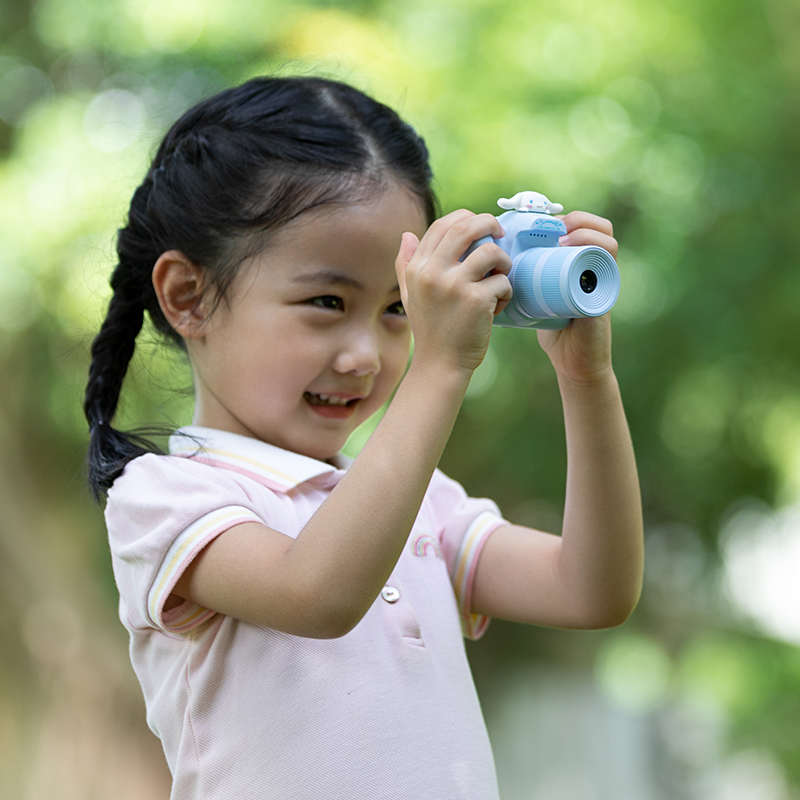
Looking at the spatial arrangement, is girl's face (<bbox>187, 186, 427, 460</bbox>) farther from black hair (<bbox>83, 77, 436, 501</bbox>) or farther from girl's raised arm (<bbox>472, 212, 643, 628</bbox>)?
girl's raised arm (<bbox>472, 212, 643, 628</bbox>)

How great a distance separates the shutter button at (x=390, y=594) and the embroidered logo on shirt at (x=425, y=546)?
0.07 meters

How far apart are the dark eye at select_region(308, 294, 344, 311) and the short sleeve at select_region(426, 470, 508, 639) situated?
0.22 metres

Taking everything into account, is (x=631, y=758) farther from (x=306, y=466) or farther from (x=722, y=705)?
(x=306, y=466)

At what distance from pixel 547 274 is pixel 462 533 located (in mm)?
364

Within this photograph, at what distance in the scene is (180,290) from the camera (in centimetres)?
89

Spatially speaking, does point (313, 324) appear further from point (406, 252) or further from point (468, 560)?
point (468, 560)

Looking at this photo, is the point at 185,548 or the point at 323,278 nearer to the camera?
the point at 185,548

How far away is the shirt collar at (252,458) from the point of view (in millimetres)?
807

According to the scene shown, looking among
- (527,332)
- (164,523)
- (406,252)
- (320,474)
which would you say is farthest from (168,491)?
(527,332)

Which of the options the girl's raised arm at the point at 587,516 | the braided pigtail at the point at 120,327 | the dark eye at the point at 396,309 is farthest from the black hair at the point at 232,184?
the girl's raised arm at the point at 587,516

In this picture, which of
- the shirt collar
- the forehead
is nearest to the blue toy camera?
the forehead

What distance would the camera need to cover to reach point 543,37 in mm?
2541

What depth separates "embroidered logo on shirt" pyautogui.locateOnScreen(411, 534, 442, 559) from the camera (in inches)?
34.5

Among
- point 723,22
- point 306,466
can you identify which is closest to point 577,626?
point 306,466
